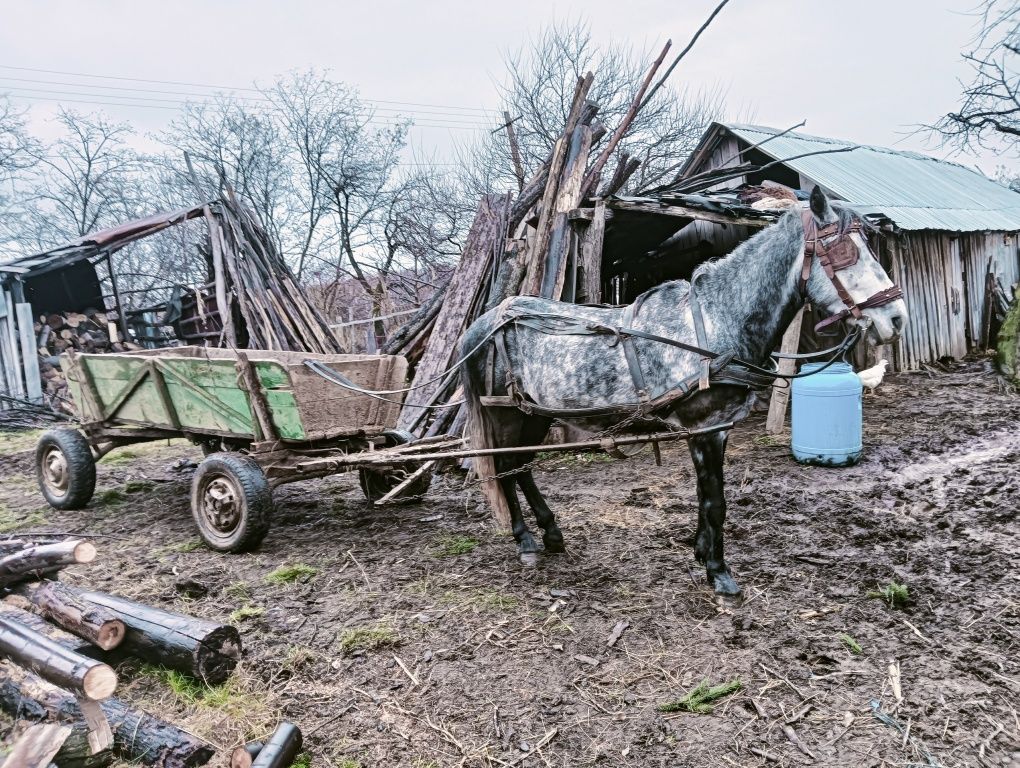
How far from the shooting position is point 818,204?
11.5 ft

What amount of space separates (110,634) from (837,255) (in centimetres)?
430

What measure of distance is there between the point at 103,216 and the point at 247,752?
25.8 m

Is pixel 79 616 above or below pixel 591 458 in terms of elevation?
above

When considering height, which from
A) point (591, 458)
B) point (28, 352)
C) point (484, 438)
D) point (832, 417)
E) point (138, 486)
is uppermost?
point (28, 352)

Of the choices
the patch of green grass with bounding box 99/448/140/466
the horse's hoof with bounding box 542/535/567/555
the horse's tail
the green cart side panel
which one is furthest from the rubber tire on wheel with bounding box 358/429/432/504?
the patch of green grass with bounding box 99/448/140/466

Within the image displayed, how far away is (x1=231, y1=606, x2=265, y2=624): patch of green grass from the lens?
381 centimetres

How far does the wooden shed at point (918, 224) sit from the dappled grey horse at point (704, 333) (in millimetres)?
6720

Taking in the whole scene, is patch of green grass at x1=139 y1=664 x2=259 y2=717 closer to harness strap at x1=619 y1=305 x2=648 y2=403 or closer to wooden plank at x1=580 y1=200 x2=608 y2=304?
harness strap at x1=619 y1=305 x2=648 y2=403

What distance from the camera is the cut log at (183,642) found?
3.06 meters

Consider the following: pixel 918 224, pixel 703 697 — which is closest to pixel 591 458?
pixel 703 697

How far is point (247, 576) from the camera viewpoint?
4.48 m

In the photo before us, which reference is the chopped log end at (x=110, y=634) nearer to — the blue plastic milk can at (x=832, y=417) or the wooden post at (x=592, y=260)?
the wooden post at (x=592, y=260)

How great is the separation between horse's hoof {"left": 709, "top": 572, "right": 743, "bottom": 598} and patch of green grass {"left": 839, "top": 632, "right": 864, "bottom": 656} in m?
0.60

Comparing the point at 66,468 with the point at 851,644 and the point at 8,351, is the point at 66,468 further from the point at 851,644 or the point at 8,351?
the point at 8,351
